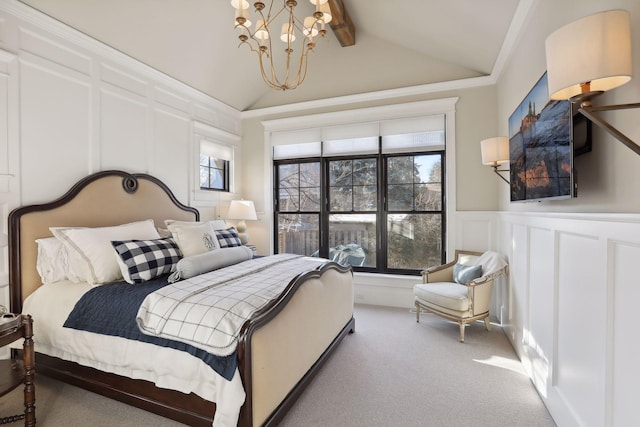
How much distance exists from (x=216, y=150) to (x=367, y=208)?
2.36m

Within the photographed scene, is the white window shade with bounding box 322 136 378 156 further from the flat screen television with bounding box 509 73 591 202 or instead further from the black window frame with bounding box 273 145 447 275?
the flat screen television with bounding box 509 73 591 202

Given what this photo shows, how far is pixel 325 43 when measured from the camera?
422 cm

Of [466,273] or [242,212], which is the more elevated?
[242,212]

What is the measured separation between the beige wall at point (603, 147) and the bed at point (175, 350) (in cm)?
171

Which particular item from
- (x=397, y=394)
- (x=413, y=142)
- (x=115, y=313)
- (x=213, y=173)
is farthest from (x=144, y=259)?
(x=413, y=142)

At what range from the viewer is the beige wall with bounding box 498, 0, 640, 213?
1.24 m

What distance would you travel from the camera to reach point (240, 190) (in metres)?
4.95

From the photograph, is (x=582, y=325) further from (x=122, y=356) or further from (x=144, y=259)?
(x=144, y=259)

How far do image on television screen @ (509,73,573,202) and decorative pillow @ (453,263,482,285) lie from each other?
929 millimetres

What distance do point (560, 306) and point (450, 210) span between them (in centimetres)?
217

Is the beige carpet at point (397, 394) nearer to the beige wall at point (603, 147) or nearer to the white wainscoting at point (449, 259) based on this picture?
the white wainscoting at point (449, 259)

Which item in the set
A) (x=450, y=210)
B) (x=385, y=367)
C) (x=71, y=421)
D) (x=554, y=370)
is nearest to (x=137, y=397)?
(x=71, y=421)

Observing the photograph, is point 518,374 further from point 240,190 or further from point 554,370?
point 240,190

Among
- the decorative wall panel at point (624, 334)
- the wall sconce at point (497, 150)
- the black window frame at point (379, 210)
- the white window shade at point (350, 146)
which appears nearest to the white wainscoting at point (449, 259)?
the black window frame at point (379, 210)
